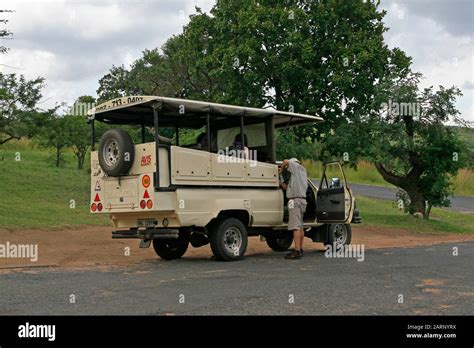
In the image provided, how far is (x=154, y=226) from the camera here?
11.9 metres

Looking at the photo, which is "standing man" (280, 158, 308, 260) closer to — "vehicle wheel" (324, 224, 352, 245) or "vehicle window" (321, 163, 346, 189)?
"vehicle window" (321, 163, 346, 189)

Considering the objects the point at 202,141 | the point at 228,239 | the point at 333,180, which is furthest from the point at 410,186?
the point at 228,239

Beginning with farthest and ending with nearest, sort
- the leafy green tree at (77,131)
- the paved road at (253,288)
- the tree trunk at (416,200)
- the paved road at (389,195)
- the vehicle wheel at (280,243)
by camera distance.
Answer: the paved road at (389,195) < the leafy green tree at (77,131) < the tree trunk at (416,200) < the vehicle wheel at (280,243) < the paved road at (253,288)

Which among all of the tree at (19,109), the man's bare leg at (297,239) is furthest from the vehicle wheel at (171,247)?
the tree at (19,109)

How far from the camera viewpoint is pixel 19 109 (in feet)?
77.6

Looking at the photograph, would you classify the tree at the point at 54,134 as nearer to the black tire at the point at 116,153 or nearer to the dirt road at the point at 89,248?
the dirt road at the point at 89,248

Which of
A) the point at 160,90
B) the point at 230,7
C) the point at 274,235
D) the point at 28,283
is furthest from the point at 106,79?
the point at 28,283

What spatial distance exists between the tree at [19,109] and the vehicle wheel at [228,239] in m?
12.2

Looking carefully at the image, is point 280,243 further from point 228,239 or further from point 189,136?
point 189,136

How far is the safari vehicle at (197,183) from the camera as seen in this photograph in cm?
1155

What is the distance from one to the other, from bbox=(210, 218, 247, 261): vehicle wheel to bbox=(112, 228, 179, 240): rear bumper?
0.91 m

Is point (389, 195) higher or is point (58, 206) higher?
point (389, 195)

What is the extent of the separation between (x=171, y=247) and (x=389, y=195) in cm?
2635

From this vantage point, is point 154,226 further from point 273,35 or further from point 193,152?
point 273,35
